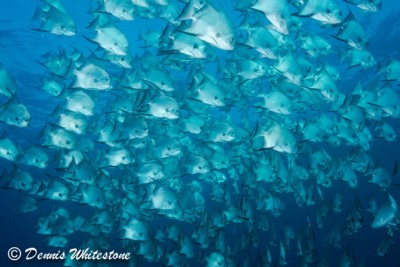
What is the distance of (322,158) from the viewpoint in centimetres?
908

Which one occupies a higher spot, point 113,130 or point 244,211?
point 113,130

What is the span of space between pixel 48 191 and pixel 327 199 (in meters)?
7.77

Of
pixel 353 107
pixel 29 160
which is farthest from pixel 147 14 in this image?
pixel 353 107

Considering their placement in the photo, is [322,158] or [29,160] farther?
[322,158]

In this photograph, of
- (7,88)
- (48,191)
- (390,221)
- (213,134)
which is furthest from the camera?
(48,191)

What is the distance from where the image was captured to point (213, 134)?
7754mm

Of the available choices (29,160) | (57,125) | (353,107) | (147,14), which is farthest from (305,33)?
(29,160)

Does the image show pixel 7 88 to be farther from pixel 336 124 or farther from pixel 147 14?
pixel 336 124

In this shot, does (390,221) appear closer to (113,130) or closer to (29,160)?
(113,130)

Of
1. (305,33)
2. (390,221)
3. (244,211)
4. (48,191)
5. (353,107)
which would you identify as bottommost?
(244,211)

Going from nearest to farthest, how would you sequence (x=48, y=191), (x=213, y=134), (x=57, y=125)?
(x=57, y=125), (x=213, y=134), (x=48, y=191)

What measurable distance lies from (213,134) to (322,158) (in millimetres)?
3528

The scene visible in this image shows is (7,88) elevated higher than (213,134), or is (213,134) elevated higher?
(7,88)

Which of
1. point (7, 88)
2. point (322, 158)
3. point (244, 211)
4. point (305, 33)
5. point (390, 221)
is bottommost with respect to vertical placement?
point (244, 211)
